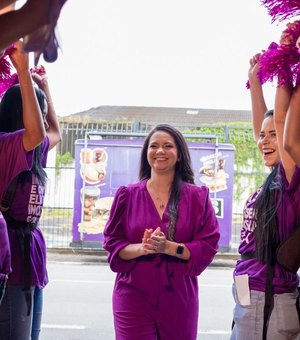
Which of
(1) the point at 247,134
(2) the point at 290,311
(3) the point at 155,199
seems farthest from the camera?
(1) the point at 247,134

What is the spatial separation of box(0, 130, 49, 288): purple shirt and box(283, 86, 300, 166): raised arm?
779mm

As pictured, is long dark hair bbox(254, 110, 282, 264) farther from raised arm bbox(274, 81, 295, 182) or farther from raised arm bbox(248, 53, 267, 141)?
raised arm bbox(248, 53, 267, 141)

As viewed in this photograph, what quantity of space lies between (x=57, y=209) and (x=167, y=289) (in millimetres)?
5849

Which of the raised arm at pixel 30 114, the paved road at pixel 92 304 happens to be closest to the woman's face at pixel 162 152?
the raised arm at pixel 30 114

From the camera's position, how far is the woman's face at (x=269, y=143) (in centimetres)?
177

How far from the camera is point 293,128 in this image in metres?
1.32

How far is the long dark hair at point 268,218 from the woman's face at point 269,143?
8 cm

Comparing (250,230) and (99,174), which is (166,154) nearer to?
(250,230)

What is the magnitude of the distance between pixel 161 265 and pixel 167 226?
13 cm

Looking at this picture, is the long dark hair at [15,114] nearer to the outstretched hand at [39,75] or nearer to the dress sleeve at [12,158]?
the dress sleeve at [12,158]

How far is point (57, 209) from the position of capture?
7535 mm

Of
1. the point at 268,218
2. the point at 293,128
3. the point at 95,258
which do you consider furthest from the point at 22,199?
the point at 95,258

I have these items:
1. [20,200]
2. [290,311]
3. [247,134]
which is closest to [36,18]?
[20,200]

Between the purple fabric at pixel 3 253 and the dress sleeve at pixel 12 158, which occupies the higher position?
the dress sleeve at pixel 12 158
